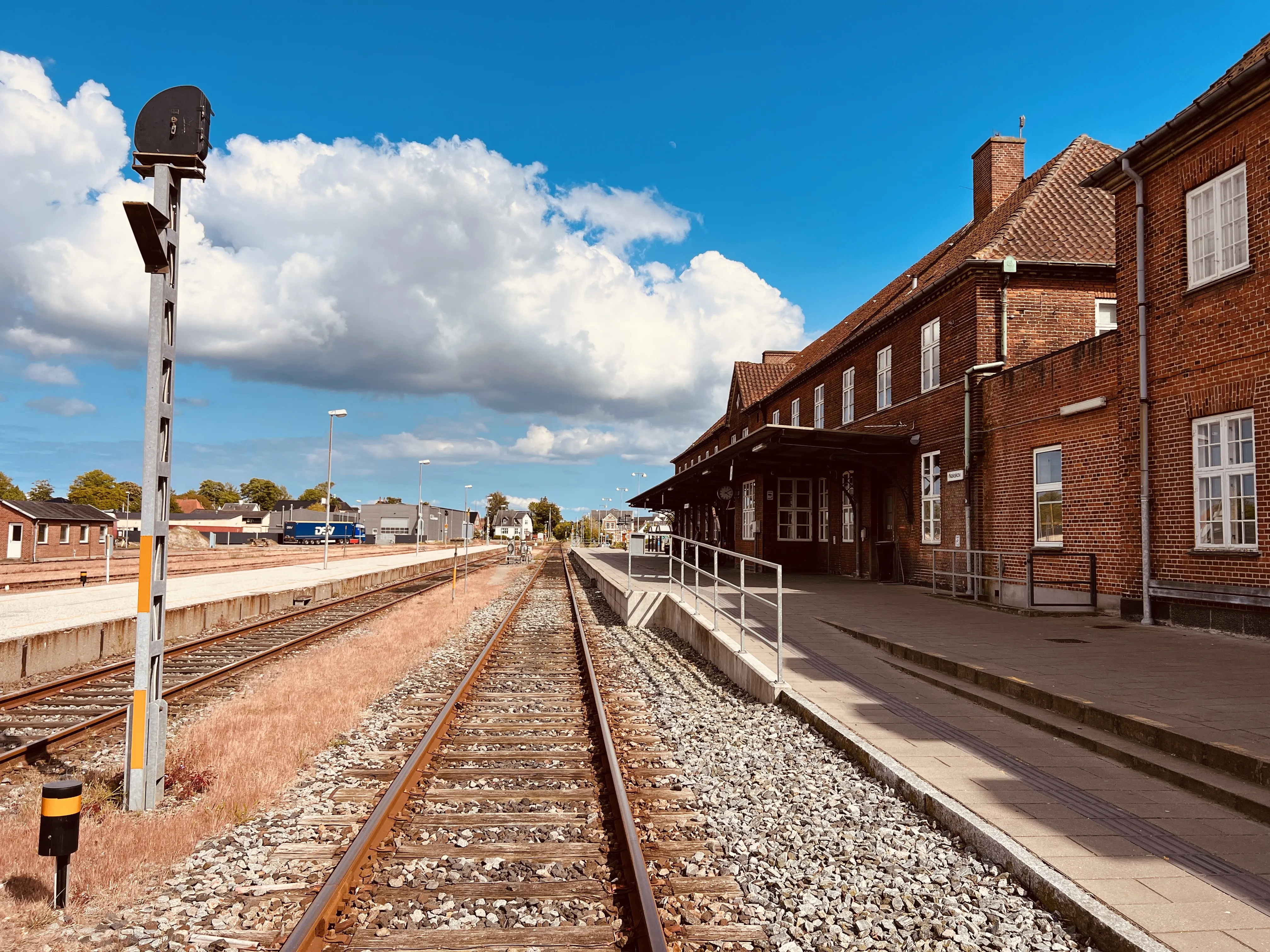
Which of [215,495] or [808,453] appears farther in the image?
[215,495]

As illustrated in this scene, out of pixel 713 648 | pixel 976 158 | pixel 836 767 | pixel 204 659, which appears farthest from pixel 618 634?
pixel 976 158

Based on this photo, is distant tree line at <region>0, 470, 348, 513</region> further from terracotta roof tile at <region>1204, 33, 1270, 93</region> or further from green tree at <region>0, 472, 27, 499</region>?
terracotta roof tile at <region>1204, 33, 1270, 93</region>

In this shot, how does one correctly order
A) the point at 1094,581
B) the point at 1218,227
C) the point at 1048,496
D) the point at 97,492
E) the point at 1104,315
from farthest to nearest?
the point at 97,492, the point at 1104,315, the point at 1048,496, the point at 1094,581, the point at 1218,227

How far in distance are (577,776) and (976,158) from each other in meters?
21.9

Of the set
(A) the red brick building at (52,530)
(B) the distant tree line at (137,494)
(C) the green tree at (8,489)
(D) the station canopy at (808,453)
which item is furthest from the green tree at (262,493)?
(D) the station canopy at (808,453)

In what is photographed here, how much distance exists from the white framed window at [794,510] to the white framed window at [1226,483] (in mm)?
16733

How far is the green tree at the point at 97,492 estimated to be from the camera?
114m

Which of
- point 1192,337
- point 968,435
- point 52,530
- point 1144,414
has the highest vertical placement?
point 1192,337

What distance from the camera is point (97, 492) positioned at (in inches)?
4518

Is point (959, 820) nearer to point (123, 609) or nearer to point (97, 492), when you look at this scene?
point (123, 609)

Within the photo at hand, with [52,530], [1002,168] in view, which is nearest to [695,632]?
[1002,168]

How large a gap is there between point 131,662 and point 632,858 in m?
10.5

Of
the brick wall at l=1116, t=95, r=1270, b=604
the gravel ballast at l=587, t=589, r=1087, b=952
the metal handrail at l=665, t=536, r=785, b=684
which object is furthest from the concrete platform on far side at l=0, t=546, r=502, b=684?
the brick wall at l=1116, t=95, r=1270, b=604

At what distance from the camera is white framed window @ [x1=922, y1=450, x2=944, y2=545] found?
17.9m
